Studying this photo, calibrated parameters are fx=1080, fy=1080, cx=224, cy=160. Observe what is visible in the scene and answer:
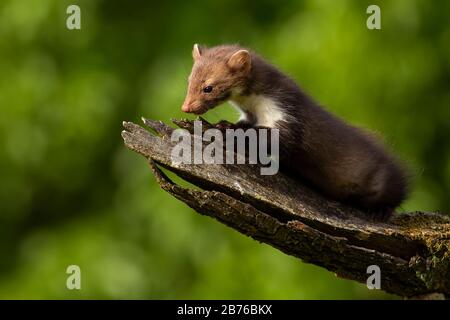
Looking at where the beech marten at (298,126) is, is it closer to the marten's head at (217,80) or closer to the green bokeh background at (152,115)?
Result: the marten's head at (217,80)

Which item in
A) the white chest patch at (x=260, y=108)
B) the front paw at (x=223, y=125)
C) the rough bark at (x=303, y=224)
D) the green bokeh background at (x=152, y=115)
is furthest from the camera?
the green bokeh background at (x=152, y=115)

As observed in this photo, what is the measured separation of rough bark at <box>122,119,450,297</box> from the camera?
23.0 ft

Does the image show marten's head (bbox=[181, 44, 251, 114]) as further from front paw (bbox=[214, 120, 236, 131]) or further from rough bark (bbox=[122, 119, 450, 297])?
rough bark (bbox=[122, 119, 450, 297])

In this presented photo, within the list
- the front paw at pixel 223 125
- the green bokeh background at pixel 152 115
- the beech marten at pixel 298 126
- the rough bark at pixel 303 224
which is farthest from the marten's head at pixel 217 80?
the green bokeh background at pixel 152 115

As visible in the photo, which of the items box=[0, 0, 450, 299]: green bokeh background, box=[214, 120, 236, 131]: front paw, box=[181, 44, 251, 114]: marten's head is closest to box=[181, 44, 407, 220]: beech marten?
box=[181, 44, 251, 114]: marten's head

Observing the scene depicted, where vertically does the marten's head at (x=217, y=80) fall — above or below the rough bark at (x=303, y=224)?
above

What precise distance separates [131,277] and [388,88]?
12.4 feet

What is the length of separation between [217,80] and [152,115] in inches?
175

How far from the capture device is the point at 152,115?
40.1 ft

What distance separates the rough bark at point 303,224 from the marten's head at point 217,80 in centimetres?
44

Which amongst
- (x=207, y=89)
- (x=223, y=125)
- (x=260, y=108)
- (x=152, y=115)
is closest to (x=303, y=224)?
(x=223, y=125)

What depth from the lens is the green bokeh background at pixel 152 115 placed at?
11.2 m

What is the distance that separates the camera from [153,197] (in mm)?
12312

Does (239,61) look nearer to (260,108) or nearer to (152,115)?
(260,108)
